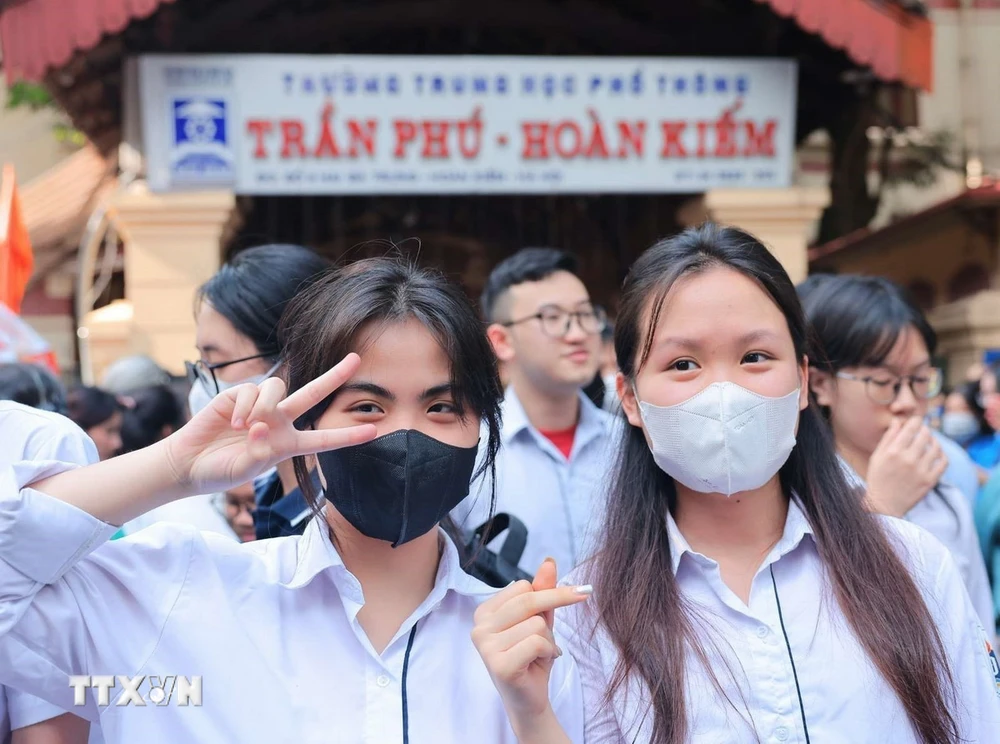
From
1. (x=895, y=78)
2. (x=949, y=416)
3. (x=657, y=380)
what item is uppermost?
(x=895, y=78)

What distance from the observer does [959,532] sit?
2.87 meters

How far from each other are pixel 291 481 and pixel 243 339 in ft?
1.25

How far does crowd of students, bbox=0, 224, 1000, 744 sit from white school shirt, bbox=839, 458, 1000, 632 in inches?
35.4

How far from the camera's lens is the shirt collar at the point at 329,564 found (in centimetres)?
169

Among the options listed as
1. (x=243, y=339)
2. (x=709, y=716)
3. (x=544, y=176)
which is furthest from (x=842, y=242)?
(x=709, y=716)

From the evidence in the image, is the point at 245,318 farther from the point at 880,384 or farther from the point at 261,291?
the point at 880,384

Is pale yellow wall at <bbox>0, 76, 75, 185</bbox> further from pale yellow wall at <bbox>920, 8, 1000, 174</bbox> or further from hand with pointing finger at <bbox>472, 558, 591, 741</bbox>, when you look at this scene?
hand with pointing finger at <bbox>472, 558, 591, 741</bbox>

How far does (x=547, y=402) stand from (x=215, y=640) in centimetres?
231

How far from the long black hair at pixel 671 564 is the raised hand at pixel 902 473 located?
1.66 ft

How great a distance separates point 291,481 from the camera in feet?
8.61

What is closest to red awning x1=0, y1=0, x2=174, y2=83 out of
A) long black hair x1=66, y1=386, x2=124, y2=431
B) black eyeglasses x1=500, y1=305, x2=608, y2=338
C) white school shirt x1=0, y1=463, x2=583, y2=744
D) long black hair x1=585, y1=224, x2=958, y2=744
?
long black hair x1=66, y1=386, x2=124, y2=431

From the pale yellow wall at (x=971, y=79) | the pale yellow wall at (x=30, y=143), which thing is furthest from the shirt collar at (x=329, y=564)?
the pale yellow wall at (x=30, y=143)

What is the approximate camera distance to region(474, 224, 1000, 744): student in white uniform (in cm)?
174

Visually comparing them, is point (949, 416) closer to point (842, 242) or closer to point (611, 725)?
point (842, 242)
